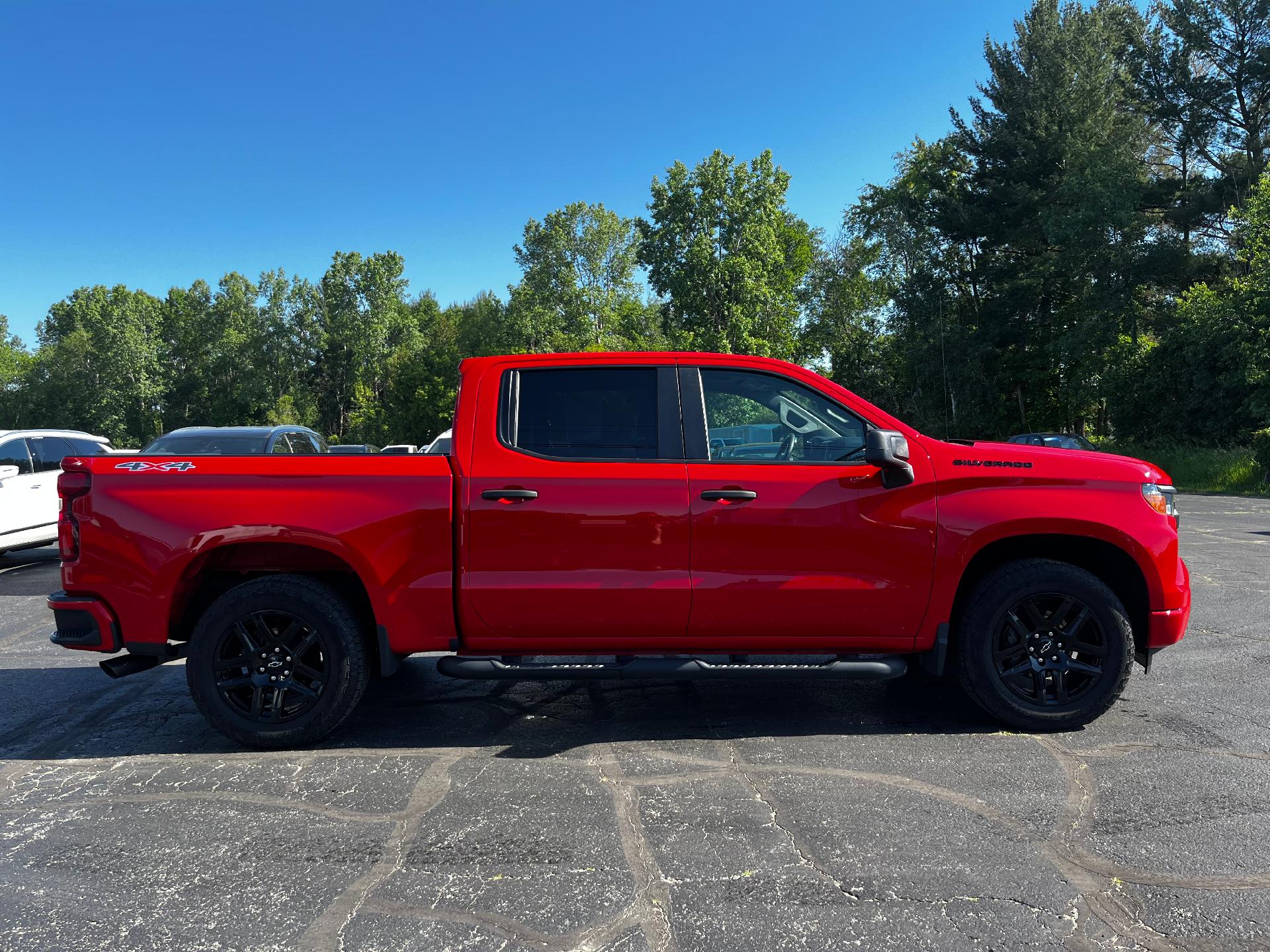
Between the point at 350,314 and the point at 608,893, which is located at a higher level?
the point at 350,314

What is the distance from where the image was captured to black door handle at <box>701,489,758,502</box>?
4129 millimetres

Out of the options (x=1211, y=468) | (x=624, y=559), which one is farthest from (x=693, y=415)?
(x=1211, y=468)

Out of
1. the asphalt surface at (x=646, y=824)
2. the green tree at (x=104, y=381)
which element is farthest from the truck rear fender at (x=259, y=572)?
the green tree at (x=104, y=381)

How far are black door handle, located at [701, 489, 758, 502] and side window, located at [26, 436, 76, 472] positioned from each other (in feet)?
35.3

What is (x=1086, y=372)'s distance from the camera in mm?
37438

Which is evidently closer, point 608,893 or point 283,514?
point 608,893

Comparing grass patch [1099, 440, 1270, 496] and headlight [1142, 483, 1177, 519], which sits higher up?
headlight [1142, 483, 1177, 519]

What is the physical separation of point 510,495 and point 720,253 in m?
50.7

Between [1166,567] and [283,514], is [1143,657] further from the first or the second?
[283,514]

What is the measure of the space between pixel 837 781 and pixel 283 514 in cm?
289

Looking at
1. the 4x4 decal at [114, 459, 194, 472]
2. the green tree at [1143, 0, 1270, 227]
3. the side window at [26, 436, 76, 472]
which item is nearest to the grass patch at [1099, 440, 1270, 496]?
the green tree at [1143, 0, 1270, 227]

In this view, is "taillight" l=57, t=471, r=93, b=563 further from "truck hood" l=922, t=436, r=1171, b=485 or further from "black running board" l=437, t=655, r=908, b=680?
"truck hood" l=922, t=436, r=1171, b=485

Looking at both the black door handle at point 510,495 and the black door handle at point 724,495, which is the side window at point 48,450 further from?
the black door handle at point 724,495

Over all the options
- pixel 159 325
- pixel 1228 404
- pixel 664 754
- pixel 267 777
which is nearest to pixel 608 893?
pixel 664 754
